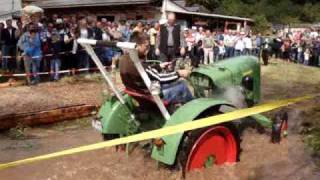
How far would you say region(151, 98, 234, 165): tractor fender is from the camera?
6109mm

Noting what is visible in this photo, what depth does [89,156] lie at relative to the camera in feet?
25.2

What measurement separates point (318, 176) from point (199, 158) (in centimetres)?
161

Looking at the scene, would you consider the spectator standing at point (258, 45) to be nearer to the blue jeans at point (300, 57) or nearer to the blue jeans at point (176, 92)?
the blue jeans at point (300, 57)

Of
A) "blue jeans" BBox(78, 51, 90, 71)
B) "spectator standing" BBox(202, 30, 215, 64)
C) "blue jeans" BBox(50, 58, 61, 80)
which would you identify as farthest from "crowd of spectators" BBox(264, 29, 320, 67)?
"blue jeans" BBox(50, 58, 61, 80)

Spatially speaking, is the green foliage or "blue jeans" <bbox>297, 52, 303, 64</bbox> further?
the green foliage

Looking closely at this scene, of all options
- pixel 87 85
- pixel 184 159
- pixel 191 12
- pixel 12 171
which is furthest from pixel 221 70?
pixel 191 12

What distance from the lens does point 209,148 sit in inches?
257

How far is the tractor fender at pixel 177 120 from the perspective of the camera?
6.11 metres

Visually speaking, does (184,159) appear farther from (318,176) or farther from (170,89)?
(318,176)

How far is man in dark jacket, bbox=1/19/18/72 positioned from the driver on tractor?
8708mm

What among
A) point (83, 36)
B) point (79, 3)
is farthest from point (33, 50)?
point (79, 3)

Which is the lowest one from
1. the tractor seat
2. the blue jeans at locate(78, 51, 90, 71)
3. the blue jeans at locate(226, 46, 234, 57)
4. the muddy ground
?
Result: the muddy ground

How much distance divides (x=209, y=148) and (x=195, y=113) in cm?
51

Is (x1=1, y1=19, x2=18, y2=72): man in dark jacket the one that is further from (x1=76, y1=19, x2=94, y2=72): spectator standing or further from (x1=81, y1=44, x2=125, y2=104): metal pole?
(x1=81, y1=44, x2=125, y2=104): metal pole
